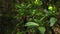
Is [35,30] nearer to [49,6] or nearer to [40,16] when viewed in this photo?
[40,16]

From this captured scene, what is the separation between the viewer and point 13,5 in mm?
1830

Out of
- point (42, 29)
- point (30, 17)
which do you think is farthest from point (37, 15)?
point (42, 29)

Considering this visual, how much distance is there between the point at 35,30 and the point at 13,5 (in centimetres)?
35

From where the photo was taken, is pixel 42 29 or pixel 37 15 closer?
pixel 42 29

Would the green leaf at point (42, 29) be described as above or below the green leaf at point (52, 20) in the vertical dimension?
below

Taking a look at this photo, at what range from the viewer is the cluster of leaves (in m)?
1.59

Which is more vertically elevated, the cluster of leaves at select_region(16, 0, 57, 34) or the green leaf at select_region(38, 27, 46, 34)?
the cluster of leaves at select_region(16, 0, 57, 34)

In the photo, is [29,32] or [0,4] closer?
[29,32]

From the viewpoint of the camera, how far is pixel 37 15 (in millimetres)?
1676

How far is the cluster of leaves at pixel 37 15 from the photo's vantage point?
159cm

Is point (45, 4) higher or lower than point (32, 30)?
higher

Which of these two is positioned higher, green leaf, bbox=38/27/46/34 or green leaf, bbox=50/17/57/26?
green leaf, bbox=50/17/57/26

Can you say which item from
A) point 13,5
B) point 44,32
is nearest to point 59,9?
point 44,32

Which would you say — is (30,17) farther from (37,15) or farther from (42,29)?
(42,29)
